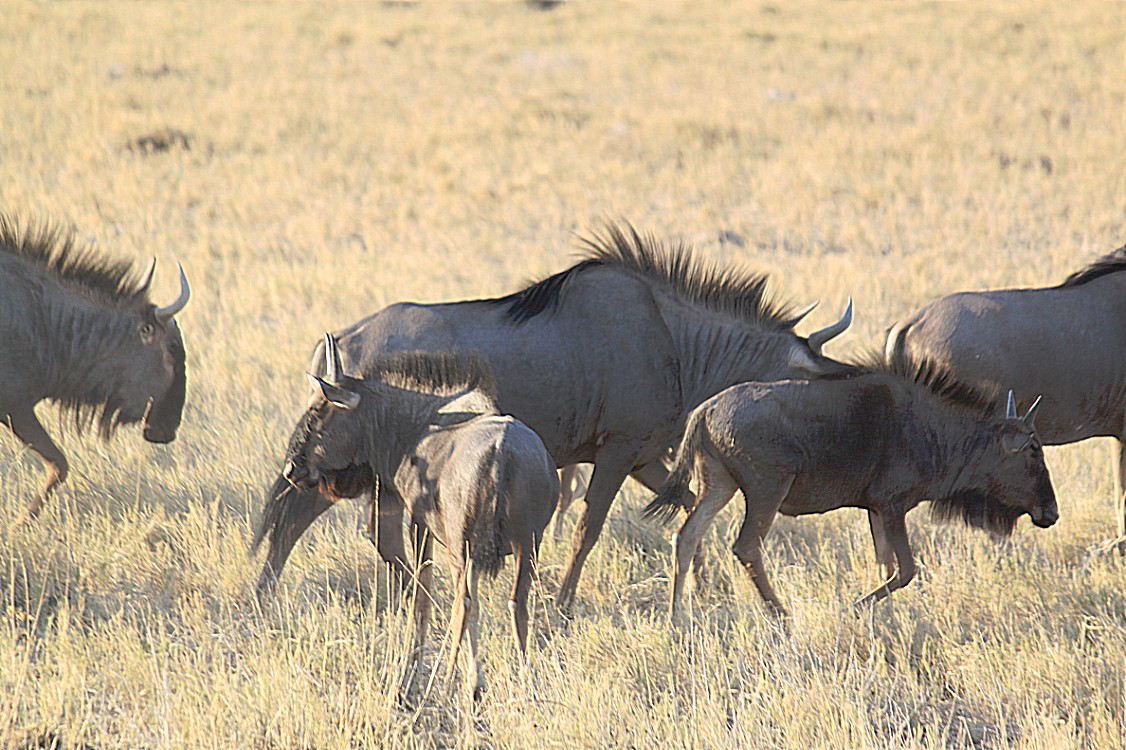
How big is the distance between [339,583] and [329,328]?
5091 millimetres

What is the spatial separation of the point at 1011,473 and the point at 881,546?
2.22ft

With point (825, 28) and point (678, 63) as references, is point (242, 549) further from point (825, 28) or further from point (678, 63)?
point (825, 28)

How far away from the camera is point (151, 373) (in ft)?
21.4

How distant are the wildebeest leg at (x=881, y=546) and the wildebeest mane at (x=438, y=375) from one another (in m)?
1.85

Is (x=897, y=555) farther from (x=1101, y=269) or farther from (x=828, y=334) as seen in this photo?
(x=1101, y=269)

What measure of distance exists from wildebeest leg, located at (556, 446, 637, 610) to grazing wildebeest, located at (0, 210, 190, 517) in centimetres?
262

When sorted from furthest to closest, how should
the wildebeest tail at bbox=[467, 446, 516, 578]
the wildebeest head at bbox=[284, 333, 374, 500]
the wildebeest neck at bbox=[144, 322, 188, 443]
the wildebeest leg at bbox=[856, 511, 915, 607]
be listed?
the wildebeest neck at bbox=[144, 322, 188, 443], the wildebeest leg at bbox=[856, 511, 915, 607], the wildebeest head at bbox=[284, 333, 374, 500], the wildebeest tail at bbox=[467, 446, 516, 578]

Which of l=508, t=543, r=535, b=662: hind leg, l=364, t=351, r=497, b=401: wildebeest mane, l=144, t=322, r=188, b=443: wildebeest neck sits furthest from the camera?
l=144, t=322, r=188, b=443: wildebeest neck

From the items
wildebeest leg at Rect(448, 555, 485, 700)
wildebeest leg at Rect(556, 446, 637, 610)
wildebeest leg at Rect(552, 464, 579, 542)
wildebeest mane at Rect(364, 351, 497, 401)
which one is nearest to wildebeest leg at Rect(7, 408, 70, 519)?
wildebeest mane at Rect(364, 351, 497, 401)

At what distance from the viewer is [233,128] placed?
18625mm

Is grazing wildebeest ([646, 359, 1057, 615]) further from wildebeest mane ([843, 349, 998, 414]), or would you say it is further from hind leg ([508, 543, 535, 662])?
hind leg ([508, 543, 535, 662])

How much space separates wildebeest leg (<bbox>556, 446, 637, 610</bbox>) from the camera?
533 centimetres

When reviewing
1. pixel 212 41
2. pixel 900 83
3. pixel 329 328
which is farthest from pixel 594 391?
pixel 212 41

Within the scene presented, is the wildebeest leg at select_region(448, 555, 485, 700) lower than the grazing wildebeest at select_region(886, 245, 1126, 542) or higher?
lower
